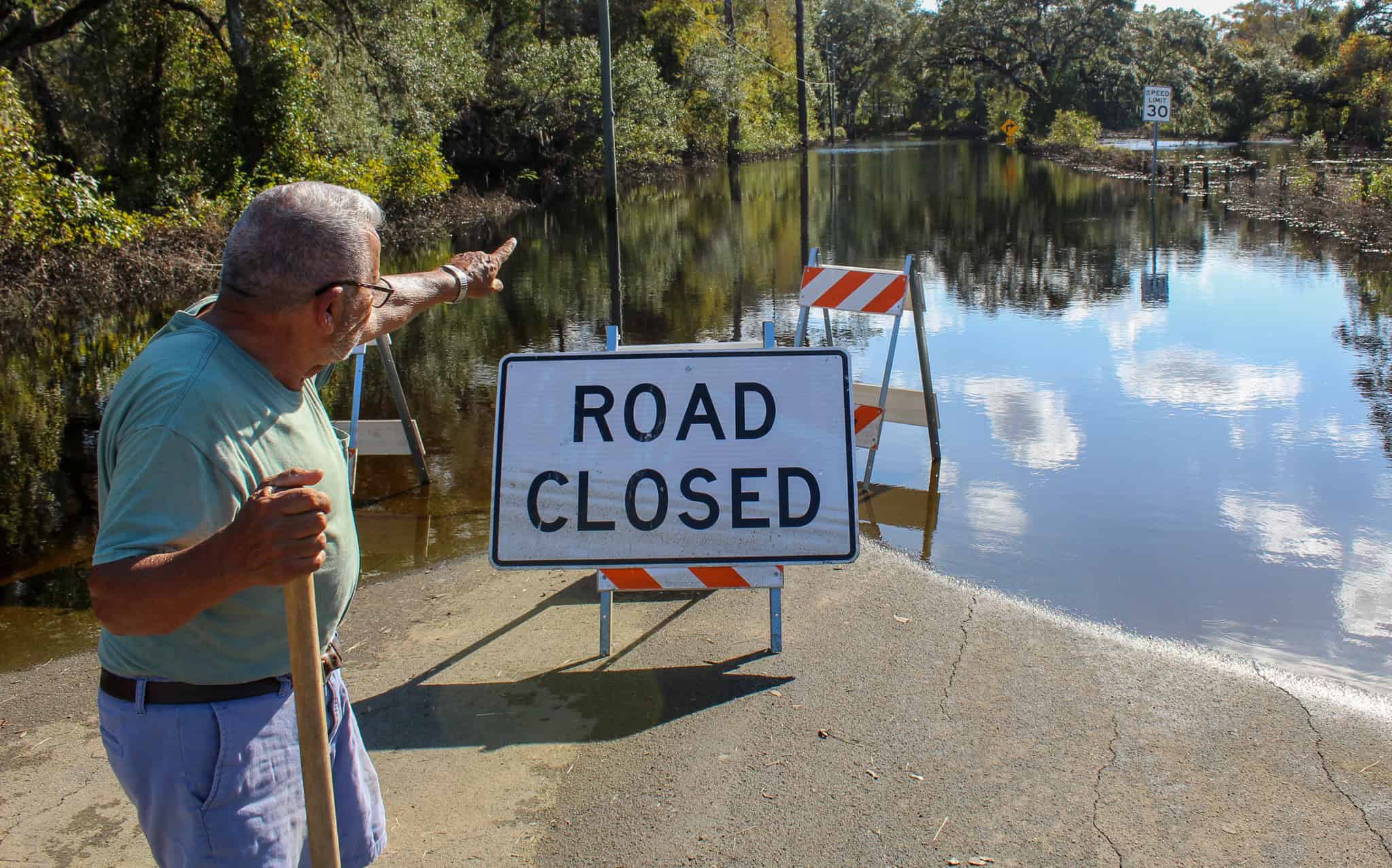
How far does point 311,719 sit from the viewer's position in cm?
232

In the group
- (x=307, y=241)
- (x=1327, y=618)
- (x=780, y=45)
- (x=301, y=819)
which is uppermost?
(x=780, y=45)

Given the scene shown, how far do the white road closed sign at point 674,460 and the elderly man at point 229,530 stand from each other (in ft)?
8.47

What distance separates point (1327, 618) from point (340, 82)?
Result: 26842 mm

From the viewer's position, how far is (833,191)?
38.7 m

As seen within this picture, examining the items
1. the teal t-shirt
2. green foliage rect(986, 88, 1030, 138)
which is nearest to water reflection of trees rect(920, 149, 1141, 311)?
the teal t-shirt

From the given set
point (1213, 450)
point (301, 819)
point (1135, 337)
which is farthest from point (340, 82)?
point (301, 819)

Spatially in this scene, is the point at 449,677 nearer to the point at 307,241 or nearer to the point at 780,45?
the point at 307,241

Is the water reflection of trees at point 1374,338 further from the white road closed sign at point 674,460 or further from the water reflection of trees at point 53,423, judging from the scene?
the water reflection of trees at point 53,423

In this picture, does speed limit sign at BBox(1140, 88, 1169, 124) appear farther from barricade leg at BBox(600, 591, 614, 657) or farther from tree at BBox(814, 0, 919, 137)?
tree at BBox(814, 0, 919, 137)

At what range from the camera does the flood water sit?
21.2 feet

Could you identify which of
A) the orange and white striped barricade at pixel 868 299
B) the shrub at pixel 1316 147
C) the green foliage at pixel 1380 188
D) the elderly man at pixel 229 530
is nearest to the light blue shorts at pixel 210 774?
the elderly man at pixel 229 530

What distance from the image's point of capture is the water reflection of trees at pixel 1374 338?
1010 cm

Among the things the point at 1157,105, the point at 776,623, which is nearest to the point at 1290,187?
the point at 1157,105

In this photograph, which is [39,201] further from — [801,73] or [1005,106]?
[1005,106]
